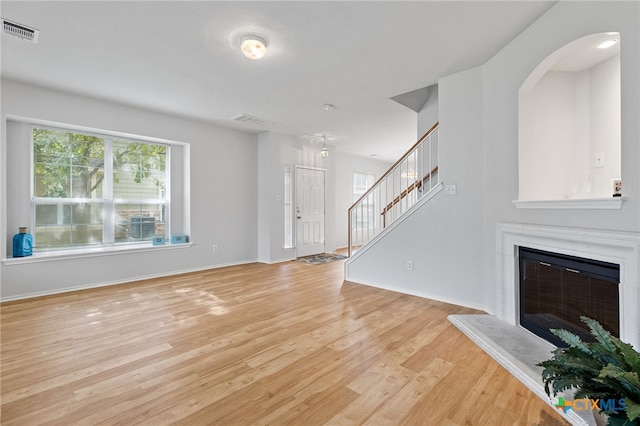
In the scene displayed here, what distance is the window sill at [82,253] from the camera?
3.78 metres

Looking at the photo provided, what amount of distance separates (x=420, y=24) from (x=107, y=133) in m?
4.75

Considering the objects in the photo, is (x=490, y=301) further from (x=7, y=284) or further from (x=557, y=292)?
(x=7, y=284)

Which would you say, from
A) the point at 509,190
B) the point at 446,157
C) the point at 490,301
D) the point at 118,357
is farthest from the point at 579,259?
the point at 118,357

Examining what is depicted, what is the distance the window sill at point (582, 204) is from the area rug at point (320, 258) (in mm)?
4268

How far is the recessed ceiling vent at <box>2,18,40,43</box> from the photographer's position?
8.40 feet

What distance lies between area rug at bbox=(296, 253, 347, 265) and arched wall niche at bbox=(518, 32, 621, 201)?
14.1ft

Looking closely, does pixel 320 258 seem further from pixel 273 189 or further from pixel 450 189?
pixel 450 189

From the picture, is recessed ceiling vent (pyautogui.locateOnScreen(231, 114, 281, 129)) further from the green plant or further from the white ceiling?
the green plant

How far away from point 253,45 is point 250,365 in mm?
2796

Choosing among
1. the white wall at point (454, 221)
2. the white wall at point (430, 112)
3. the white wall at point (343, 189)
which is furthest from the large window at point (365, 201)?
the white wall at point (454, 221)

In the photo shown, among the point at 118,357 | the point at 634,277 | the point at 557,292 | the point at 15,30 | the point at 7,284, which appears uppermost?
the point at 15,30

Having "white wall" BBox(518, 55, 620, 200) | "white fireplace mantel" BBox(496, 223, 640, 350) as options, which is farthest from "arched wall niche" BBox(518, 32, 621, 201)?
"white fireplace mantel" BBox(496, 223, 640, 350)

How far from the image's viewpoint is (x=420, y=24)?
260 cm

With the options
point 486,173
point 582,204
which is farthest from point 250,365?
point 486,173
